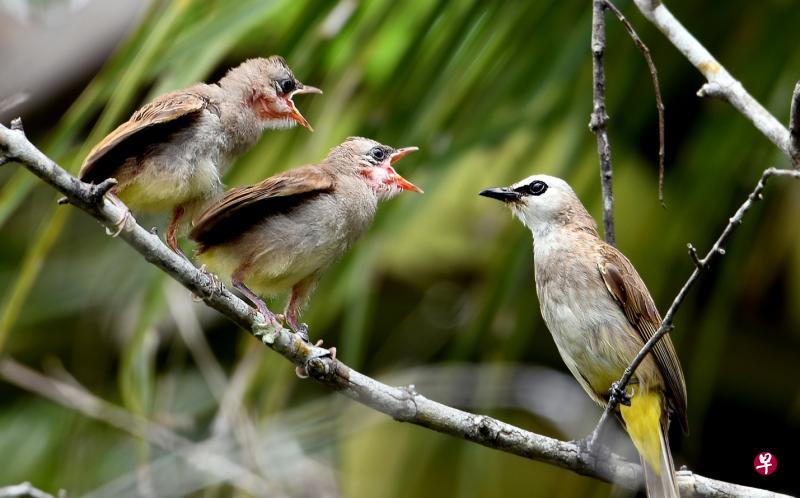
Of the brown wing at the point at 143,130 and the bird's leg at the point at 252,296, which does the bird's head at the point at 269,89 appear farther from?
the bird's leg at the point at 252,296

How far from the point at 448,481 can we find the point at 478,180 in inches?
66.1

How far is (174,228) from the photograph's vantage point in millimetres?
Answer: 2473

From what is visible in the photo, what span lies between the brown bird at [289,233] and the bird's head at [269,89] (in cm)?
18

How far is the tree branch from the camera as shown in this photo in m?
1.97

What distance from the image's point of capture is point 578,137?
349cm

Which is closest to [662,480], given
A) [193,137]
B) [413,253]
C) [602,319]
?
[602,319]

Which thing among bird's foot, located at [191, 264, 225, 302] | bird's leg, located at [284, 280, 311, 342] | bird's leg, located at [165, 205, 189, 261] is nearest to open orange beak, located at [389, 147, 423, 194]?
bird's leg, located at [284, 280, 311, 342]

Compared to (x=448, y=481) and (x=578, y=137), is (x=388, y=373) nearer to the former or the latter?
(x=448, y=481)

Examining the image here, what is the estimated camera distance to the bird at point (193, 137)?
2285 millimetres

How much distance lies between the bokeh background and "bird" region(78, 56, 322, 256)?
0.13 meters

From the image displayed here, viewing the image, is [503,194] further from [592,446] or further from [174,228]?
[174,228]

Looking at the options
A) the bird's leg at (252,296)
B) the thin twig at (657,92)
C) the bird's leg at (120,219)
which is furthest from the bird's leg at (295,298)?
the thin twig at (657,92)

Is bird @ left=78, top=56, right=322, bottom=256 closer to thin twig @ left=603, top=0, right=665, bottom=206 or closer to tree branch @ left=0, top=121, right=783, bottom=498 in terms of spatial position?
tree branch @ left=0, top=121, right=783, bottom=498

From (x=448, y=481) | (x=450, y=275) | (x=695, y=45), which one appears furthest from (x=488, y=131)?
(x=450, y=275)
